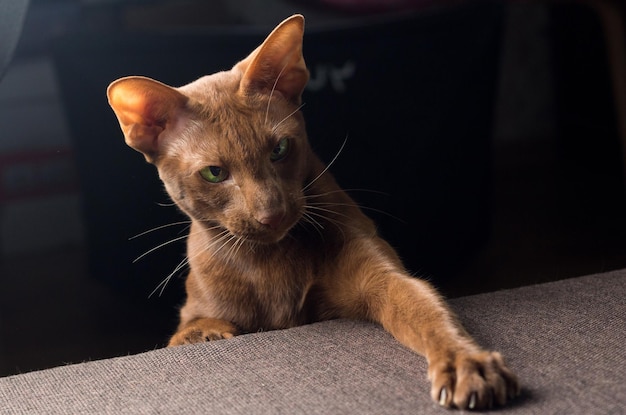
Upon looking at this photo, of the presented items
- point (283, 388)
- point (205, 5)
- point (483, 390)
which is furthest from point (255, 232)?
point (205, 5)

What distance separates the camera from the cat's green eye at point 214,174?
3.76ft

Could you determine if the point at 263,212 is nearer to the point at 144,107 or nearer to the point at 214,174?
the point at 214,174

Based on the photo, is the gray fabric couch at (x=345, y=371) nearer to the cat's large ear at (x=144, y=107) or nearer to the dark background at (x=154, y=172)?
the cat's large ear at (x=144, y=107)

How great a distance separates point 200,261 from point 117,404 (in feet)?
1.16

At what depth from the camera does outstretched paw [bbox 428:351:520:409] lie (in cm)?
87

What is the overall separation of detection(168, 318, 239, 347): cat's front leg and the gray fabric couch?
0.29 ft

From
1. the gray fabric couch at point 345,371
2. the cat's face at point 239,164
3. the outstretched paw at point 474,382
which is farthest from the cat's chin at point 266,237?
the outstretched paw at point 474,382

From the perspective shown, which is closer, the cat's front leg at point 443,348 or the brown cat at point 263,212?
the cat's front leg at point 443,348

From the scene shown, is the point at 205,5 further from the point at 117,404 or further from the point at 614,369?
the point at 614,369

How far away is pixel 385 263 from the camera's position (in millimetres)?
1179

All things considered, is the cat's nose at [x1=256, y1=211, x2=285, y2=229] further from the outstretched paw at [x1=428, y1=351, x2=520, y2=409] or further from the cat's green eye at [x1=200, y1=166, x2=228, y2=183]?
the outstretched paw at [x1=428, y1=351, x2=520, y2=409]

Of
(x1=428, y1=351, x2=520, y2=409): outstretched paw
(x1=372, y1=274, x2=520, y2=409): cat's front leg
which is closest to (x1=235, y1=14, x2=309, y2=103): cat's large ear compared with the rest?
(x1=372, y1=274, x2=520, y2=409): cat's front leg

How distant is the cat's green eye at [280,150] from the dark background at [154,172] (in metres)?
0.42

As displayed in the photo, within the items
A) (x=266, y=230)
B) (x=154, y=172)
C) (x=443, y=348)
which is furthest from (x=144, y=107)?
(x=443, y=348)
